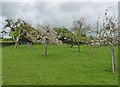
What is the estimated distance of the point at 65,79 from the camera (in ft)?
59.9

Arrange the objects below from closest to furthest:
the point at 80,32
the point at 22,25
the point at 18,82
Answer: the point at 18,82
the point at 80,32
the point at 22,25

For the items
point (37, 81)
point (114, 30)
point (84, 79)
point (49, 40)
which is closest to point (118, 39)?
point (114, 30)

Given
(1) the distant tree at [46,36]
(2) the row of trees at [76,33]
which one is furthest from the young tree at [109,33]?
(1) the distant tree at [46,36]

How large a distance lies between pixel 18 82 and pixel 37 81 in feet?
4.20

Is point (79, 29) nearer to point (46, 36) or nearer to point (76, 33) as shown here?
point (76, 33)

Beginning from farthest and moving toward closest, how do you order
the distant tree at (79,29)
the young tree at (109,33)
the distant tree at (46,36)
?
the distant tree at (79,29)
the distant tree at (46,36)
the young tree at (109,33)

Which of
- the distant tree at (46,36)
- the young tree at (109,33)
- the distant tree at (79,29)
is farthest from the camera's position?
the distant tree at (79,29)

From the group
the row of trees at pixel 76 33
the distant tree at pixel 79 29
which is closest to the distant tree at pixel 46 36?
the row of trees at pixel 76 33

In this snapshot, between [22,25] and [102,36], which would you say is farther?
[22,25]

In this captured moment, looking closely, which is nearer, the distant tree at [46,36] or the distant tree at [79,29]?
the distant tree at [46,36]

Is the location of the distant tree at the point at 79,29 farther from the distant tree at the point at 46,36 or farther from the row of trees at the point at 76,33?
the distant tree at the point at 46,36

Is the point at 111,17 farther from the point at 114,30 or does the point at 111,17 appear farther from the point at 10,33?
the point at 10,33

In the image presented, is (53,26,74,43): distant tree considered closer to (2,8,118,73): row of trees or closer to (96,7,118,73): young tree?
(2,8,118,73): row of trees

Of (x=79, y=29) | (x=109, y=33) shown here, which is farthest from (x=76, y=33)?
(x=109, y=33)
